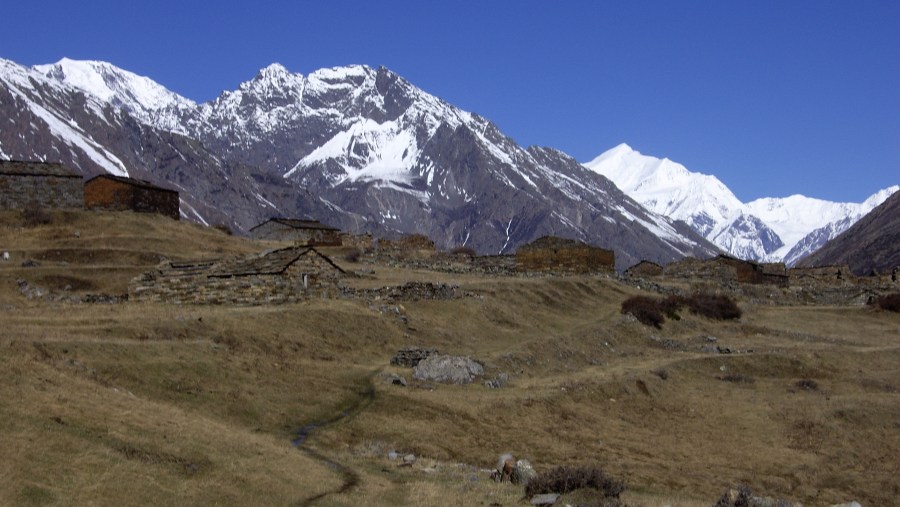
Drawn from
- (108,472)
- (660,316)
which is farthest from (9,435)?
(660,316)

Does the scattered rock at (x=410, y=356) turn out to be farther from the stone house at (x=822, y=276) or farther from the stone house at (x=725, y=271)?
the stone house at (x=822, y=276)

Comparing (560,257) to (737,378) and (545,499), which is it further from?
(545,499)

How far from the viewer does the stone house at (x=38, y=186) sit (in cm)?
7494

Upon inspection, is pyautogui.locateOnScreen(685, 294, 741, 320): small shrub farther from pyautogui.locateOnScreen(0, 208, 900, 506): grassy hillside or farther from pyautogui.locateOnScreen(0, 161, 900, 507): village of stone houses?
pyautogui.locateOnScreen(0, 208, 900, 506): grassy hillside

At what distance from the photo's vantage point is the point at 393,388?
104ft

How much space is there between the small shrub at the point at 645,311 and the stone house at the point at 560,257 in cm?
1966

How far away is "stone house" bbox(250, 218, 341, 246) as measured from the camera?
9506cm

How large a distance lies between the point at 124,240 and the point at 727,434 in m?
49.2

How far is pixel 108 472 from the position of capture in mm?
16234

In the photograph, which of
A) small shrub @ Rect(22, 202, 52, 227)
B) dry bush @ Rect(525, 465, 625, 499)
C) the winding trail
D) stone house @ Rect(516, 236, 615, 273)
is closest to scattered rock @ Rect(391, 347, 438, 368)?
the winding trail

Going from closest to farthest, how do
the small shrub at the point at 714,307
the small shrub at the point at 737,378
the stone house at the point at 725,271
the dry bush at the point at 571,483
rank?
the dry bush at the point at 571,483
the small shrub at the point at 737,378
the small shrub at the point at 714,307
the stone house at the point at 725,271

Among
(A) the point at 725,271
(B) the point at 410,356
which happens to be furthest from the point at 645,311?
(A) the point at 725,271

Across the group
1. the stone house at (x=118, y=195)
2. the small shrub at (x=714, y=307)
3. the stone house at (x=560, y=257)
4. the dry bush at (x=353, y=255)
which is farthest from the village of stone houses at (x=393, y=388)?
the stone house at (x=560, y=257)

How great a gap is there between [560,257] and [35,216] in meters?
46.6
